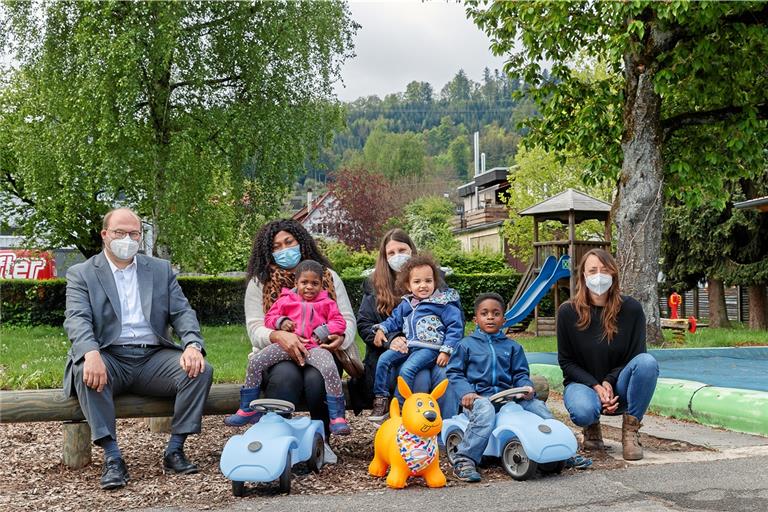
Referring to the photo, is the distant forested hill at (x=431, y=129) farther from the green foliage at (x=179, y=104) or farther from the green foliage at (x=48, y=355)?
the green foliage at (x=179, y=104)

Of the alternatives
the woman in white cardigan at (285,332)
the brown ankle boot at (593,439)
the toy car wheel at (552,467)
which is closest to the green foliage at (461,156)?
the woman in white cardigan at (285,332)

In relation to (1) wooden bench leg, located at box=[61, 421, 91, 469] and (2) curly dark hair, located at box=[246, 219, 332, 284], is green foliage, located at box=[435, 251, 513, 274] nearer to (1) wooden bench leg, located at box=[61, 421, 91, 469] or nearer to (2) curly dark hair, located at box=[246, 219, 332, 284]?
(2) curly dark hair, located at box=[246, 219, 332, 284]

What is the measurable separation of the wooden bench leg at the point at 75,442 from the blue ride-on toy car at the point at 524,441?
7.92ft

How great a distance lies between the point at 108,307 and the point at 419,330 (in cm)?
202

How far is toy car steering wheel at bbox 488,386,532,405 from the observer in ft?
16.1

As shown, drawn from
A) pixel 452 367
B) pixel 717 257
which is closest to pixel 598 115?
pixel 452 367

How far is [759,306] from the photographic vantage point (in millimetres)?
21312

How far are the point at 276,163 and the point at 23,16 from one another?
5.55m

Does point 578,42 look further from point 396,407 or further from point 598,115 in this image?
point 396,407

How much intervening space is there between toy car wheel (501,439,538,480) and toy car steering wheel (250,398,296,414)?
132 centimetres

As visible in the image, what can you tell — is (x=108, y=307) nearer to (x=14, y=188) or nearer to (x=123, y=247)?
(x=123, y=247)

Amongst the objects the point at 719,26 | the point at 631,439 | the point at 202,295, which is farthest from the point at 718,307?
the point at 631,439

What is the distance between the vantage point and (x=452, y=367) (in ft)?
16.8

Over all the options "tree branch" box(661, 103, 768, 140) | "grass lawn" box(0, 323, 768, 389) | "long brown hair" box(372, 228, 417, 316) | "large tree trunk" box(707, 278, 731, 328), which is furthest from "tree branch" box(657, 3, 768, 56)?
"large tree trunk" box(707, 278, 731, 328)
